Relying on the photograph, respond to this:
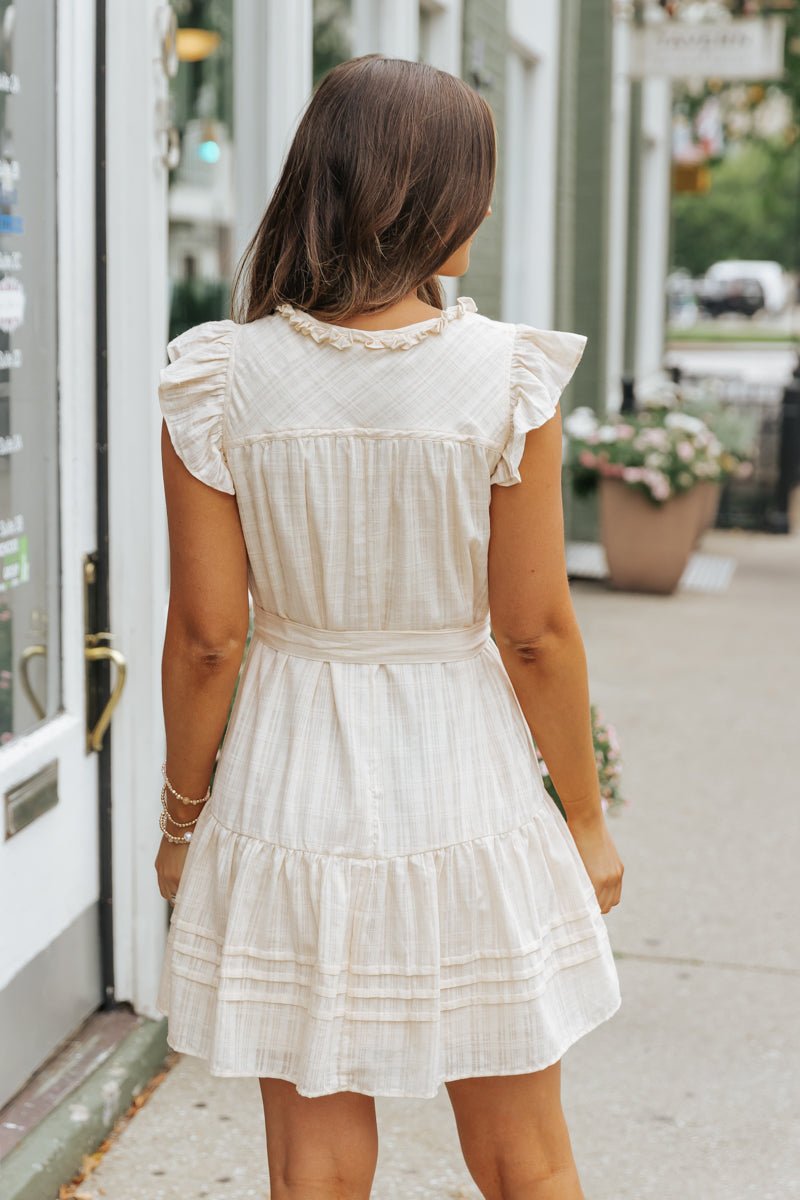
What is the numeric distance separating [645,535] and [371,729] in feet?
24.4

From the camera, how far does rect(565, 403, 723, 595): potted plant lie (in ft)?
29.6

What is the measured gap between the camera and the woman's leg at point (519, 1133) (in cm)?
205

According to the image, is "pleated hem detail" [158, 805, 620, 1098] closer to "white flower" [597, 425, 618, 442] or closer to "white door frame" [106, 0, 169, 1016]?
"white door frame" [106, 0, 169, 1016]

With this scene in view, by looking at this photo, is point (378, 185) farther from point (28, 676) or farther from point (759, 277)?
point (759, 277)

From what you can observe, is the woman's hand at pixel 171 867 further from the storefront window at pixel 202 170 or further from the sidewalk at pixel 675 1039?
the storefront window at pixel 202 170

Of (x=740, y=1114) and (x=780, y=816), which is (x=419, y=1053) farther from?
(x=780, y=816)

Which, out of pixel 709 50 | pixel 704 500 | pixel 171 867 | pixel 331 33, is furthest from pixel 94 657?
pixel 709 50

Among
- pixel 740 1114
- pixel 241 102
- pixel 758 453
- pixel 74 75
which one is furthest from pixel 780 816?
pixel 758 453

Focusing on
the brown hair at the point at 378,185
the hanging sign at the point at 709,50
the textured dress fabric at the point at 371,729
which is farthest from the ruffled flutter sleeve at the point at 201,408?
the hanging sign at the point at 709,50

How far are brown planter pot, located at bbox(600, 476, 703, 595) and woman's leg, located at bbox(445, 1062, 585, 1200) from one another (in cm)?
716

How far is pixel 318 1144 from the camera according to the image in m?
2.04

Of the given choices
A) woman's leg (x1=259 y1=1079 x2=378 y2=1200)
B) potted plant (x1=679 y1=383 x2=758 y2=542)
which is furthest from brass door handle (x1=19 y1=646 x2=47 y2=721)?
potted plant (x1=679 y1=383 x2=758 y2=542)

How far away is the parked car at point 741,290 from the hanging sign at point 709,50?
165 ft

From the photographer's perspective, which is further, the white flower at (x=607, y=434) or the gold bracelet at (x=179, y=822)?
the white flower at (x=607, y=434)
